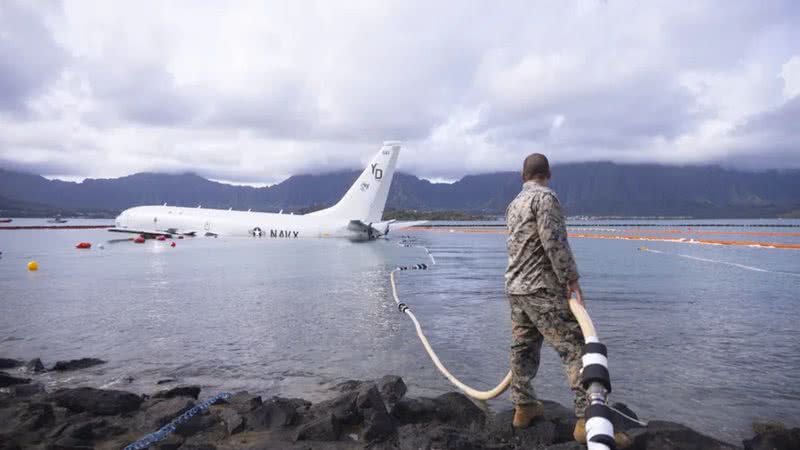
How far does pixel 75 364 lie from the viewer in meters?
9.51

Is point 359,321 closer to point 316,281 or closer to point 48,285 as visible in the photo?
point 316,281

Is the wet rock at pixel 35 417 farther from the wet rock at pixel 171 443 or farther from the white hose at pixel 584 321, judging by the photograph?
the white hose at pixel 584 321

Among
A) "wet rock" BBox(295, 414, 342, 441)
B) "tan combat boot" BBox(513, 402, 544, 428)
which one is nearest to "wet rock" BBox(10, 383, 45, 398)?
"wet rock" BBox(295, 414, 342, 441)

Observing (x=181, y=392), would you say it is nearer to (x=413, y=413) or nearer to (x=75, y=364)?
(x=75, y=364)

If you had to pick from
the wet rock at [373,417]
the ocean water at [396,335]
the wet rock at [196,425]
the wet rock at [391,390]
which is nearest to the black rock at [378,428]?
the wet rock at [373,417]

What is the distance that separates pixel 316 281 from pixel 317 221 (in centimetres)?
4067

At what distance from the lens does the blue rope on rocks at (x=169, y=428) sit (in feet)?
19.1

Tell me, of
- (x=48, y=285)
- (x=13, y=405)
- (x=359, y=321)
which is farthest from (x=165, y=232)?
(x=13, y=405)

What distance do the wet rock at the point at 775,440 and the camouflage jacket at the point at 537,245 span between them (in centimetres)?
263

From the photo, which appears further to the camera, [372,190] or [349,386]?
[372,190]

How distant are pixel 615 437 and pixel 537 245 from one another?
2078 mm

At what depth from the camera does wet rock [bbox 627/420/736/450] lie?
219 inches

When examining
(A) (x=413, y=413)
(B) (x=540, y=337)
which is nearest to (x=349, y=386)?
(A) (x=413, y=413)

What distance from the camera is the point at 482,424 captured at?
6496 millimetres
